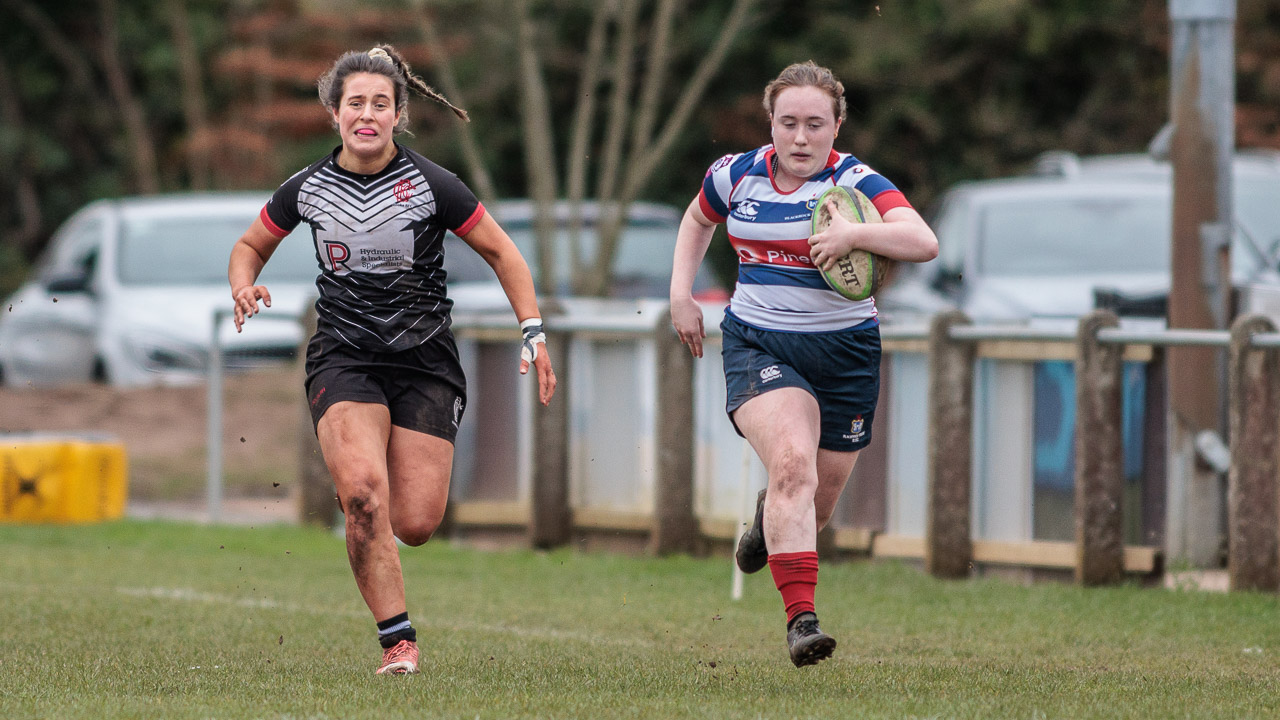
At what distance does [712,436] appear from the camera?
11.3 metres

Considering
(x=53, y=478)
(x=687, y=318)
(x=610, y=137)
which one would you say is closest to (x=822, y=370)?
(x=687, y=318)

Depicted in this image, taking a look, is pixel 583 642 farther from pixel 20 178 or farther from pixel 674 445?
pixel 20 178

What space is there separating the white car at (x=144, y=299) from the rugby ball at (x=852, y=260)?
8534mm

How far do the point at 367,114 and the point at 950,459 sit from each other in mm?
4548

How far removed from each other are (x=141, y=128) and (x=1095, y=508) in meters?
22.2

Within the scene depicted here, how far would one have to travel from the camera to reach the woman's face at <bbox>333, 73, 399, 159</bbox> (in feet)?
21.7

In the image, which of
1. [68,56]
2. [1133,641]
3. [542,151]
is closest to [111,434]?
Result: [542,151]

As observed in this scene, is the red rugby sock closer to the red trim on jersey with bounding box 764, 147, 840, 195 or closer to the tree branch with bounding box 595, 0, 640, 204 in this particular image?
the red trim on jersey with bounding box 764, 147, 840, 195

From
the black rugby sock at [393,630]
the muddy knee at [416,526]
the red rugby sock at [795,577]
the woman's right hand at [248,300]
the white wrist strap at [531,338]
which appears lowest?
the black rugby sock at [393,630]

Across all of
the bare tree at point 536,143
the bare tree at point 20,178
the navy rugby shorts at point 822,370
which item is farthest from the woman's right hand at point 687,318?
the bare tree at point 20,178

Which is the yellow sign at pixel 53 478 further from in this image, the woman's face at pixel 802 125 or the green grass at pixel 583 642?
the woman's face at pixel 802 125

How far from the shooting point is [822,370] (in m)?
6.79

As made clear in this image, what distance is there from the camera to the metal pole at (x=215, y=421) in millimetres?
13297

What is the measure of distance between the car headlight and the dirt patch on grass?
37 centimetres
